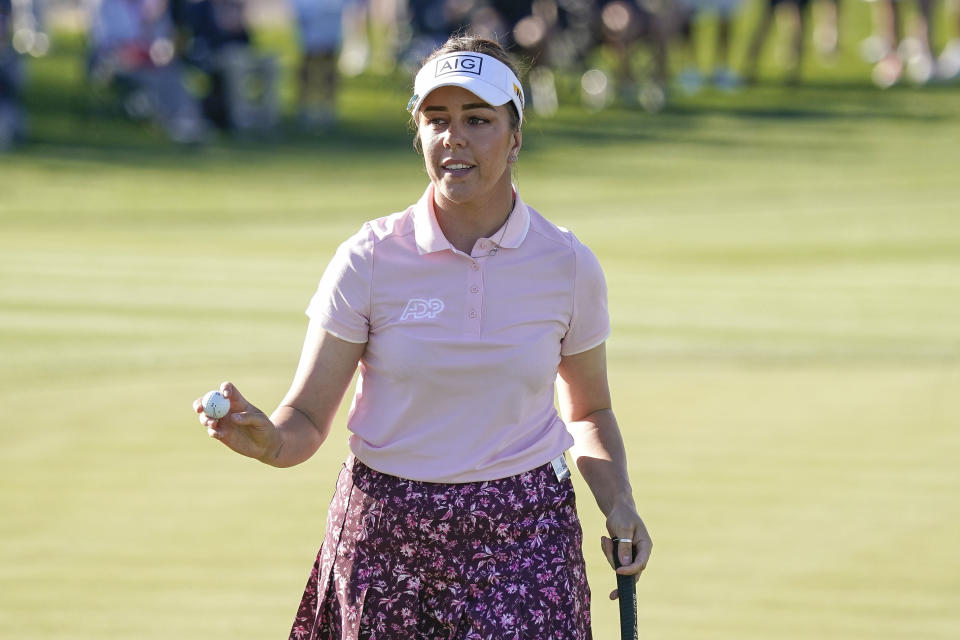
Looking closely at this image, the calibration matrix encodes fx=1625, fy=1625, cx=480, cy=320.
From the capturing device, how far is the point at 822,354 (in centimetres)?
1032

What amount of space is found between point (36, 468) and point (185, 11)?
12930mm

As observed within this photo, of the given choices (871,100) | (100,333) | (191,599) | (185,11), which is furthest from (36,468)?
(871,100)

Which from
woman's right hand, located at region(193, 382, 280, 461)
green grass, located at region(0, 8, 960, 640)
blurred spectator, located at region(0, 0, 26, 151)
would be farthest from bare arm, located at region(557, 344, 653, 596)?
blurred spectator, located at region(0, 0, 26, 151)

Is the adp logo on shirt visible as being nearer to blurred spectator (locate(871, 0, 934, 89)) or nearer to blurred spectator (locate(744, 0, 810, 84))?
blurred spectator (locate(744, 0, 810, 84))

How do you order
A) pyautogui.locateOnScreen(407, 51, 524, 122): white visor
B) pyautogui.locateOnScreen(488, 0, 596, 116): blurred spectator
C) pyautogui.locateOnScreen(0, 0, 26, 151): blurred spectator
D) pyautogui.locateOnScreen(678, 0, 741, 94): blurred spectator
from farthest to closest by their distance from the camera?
pyautogui.locateOnScreen(678, 0, 741, 94): blurred spectator
pyautogui.locateOnScreen(488, 0, 596, 116): blurred spectator
pyautogui.locateOnScreen(0, 0, 26, 151): blurred spectator
pyautogui.locateOnScreen(407, 51, 524, 122): white visor

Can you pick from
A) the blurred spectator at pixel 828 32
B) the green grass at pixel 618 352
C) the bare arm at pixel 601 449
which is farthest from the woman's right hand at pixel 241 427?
the blurred spectator at pixel 828 32

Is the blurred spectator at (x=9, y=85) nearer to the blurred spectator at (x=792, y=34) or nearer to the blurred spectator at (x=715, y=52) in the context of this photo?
the blurred spectator at (x=715, y=52)

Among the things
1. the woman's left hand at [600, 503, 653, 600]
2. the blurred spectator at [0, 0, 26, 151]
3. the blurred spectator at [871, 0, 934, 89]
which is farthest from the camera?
the blurred spectator at [871, 0, 934, 89]

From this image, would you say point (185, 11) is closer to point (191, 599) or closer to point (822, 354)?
point (822, 354)

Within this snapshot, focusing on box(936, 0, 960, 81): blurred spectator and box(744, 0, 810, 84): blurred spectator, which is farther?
box(936, 0, 960, 81): blurred spectator

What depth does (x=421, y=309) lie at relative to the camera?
311 cm

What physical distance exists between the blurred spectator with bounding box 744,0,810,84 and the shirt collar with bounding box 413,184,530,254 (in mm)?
19917

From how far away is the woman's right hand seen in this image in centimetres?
288

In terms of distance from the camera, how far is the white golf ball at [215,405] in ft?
9.31
